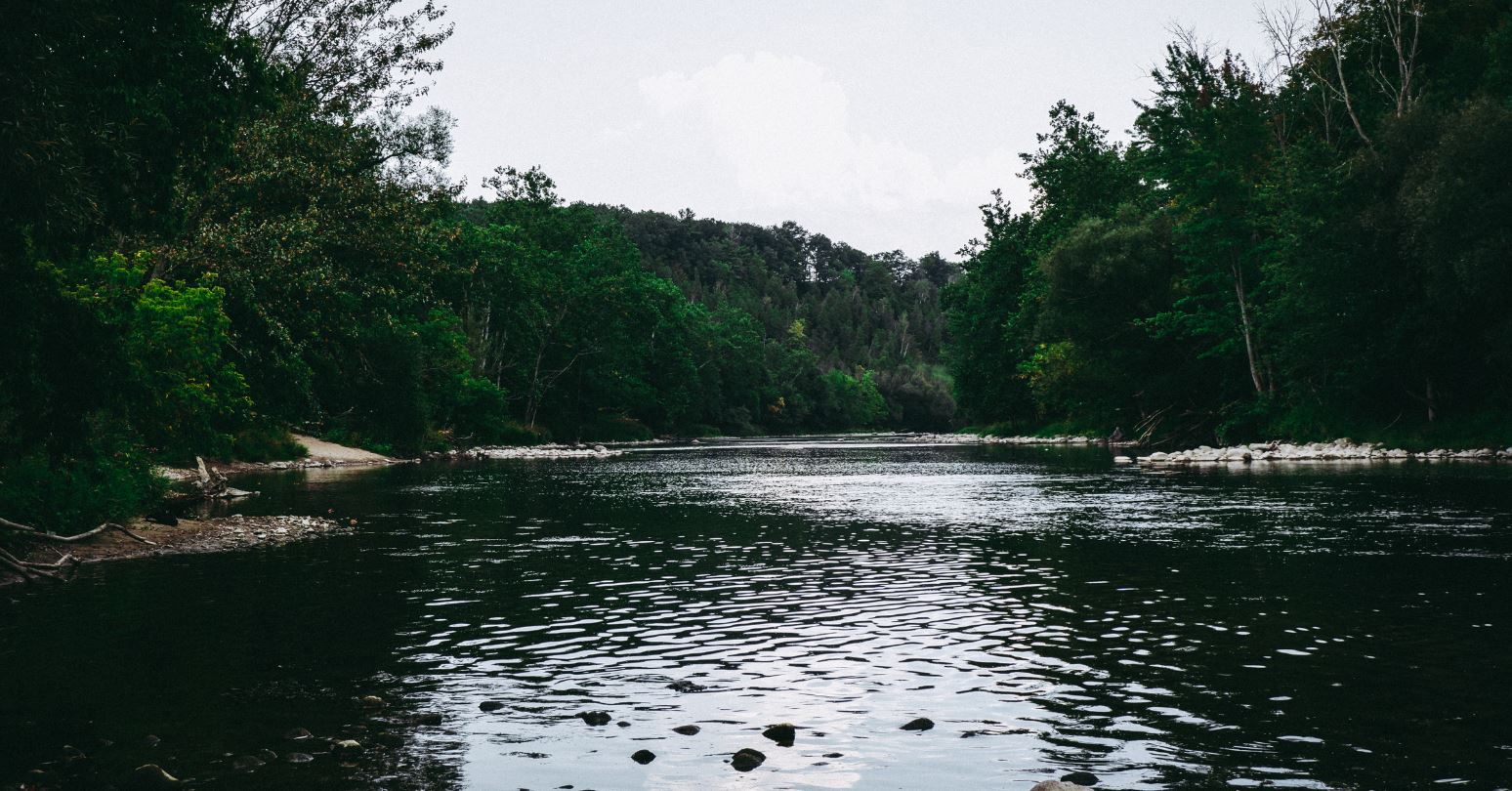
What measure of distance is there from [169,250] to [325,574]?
21.8 meters

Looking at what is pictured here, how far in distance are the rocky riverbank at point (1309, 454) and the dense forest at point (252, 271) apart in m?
37.8

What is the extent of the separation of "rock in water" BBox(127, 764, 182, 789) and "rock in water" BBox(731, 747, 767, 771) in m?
4.22

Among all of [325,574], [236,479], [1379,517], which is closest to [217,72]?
[325,574]

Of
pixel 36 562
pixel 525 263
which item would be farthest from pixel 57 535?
pixel 525 263

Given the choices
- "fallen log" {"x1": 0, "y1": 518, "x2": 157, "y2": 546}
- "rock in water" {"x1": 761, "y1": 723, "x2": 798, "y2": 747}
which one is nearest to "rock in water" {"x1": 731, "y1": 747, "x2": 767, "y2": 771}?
"rock in water" {"x1": 761, "y1": 723, "x2": 798, "y2": 747}

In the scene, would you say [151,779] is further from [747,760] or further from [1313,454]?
[1313,454]

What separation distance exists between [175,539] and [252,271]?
17.7m

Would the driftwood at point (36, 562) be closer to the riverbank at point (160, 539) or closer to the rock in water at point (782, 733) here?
the riverbank at point (160, 539)

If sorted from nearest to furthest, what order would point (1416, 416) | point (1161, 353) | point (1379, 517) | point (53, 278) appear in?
point (53, 278)
point (1379, 517)
point (1416, 416)
point (1161, 353)

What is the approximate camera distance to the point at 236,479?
155ft

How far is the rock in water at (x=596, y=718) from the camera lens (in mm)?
10436

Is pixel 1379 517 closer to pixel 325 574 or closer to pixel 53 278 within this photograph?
pixel 325 574

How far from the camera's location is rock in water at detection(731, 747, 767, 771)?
8.96 metres

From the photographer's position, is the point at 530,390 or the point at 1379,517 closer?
the point at 1379,517
